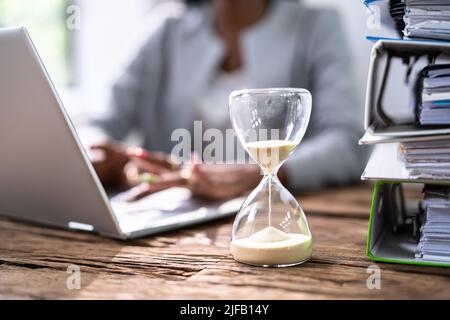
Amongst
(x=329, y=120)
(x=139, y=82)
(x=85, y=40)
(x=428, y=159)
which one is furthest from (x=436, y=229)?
(x=85, y=40)

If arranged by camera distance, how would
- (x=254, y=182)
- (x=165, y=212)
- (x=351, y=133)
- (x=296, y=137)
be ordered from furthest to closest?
1. (x=351, y=133)
2. (x=254, y=182)
3. (x=165, y=212)
4. (x=296, y=137)

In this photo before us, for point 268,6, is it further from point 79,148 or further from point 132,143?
point 79,148

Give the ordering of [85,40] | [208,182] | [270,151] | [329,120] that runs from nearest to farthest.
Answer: [270,151] → [208,182] → [329,120] → [85,40]

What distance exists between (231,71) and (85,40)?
3.22 ft

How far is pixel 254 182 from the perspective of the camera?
3.93ft

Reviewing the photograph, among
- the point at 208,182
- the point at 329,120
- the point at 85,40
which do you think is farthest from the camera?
the point at 85,40

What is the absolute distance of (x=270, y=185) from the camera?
0.65m

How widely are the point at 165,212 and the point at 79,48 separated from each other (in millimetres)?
1801

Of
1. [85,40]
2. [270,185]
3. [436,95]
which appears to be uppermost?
[85,40]

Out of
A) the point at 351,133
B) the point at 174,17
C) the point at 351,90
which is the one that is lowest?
the point at 351,133

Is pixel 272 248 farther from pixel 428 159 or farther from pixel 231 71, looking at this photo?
pixel 231 71
